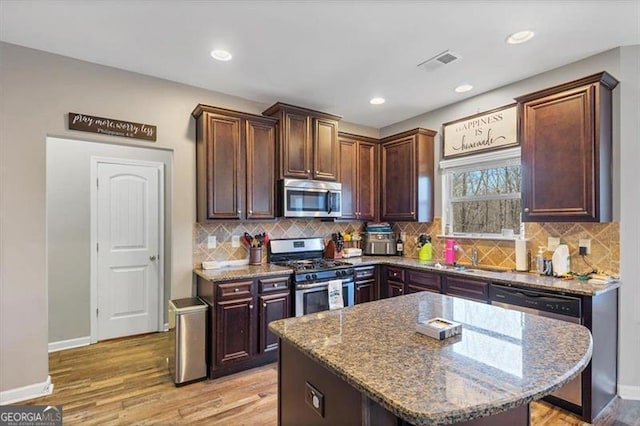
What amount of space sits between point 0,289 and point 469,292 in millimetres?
3918

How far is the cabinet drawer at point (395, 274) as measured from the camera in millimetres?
3795

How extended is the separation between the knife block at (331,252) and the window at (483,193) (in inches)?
56.2

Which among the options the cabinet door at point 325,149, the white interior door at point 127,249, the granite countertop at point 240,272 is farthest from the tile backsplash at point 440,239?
the white interior door at point 127,249

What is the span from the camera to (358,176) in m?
4.50

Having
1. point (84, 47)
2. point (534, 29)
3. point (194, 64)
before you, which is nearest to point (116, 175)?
point (84, 47)

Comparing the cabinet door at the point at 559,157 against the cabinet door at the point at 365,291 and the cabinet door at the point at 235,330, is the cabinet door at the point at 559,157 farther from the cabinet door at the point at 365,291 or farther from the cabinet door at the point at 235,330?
the cabinet door at the point at 235,330

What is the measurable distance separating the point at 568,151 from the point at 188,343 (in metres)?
3.60

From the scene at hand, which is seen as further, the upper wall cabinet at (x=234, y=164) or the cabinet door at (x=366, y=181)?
the cabinet door at (x=366, y=181)

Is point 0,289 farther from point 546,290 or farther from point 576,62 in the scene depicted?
point 576,62

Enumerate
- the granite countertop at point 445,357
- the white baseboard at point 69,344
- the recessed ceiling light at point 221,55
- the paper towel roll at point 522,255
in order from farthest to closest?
1. the white baseboard at point 69,344
2. the paper towel roll at point 522,255
3. the recessed ceiling light at point 221,55
4. the granite countertop at point 445,357

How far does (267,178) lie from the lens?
362cm

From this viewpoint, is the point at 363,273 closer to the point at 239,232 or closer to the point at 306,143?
the point at 239,232

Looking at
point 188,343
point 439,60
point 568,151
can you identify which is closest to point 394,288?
point 568,151

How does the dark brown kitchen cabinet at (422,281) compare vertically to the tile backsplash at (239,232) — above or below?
below
